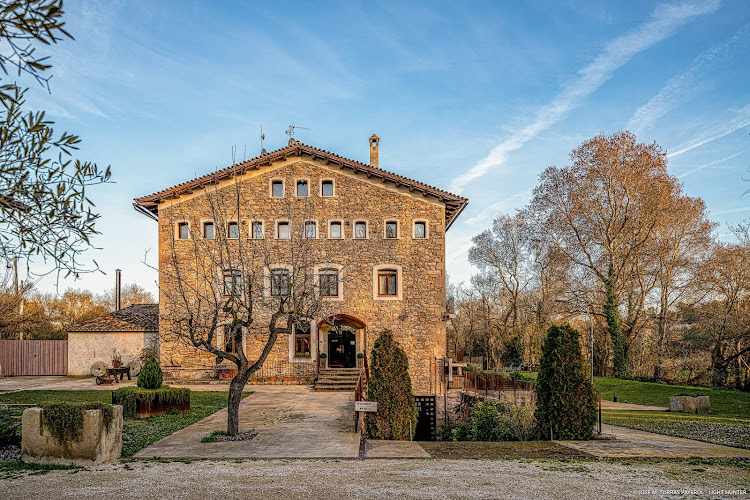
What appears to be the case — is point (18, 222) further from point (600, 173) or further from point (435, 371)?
point (600, 173)

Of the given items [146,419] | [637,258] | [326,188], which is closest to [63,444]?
[146,419]

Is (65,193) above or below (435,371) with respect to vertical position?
above

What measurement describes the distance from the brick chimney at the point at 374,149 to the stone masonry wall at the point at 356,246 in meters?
2.52

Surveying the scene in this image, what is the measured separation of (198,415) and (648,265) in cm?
2304

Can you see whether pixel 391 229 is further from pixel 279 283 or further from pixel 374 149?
pixel 279 283

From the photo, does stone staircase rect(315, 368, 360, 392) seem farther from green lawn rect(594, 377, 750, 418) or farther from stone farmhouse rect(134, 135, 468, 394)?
green lawn rect(594, 377, 750, 418)

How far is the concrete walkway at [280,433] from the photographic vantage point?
838 cm

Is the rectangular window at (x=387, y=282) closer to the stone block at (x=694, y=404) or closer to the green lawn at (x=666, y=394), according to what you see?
the green lawn at (x=666, y=394)

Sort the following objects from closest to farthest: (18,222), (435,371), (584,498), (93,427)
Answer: (18,222), (584,498), (93,427), (435,371)

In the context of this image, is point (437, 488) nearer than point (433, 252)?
Yes

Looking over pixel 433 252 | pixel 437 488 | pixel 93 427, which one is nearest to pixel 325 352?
pixel 433 252

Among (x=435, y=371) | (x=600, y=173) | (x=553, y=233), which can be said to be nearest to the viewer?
(x=435, y=371)

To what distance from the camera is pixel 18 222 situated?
360 centimetres

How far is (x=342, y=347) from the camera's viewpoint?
71.3 feet
